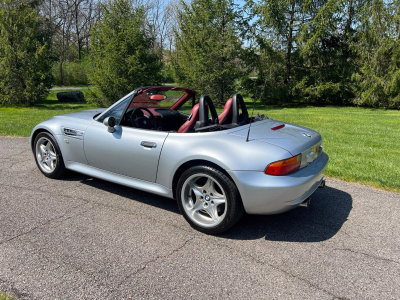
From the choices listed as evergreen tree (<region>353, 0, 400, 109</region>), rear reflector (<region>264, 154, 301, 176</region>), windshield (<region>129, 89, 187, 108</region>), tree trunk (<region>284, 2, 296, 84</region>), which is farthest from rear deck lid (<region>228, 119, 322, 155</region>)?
tree trunk (<region>284, 2, 296, 84</region>)

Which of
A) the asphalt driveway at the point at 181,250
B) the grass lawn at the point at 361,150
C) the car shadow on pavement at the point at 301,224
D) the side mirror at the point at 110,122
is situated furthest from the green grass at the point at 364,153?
the side mirror at the point at 110,122

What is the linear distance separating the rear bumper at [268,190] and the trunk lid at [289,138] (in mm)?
304

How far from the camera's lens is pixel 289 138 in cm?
349

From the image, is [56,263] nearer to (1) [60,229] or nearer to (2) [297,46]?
(1) [60,229]

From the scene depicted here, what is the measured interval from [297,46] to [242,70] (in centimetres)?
500

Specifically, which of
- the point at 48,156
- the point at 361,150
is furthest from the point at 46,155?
the point at 361,150

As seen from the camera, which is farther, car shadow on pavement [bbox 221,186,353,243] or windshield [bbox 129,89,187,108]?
windshield [bbox 129,89,187,108]

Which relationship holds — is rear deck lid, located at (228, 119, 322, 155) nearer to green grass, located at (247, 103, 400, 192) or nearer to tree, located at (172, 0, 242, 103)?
green grass, located at (247, 103, 400, 192)

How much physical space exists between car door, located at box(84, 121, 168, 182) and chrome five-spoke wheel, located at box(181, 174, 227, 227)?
485 mm

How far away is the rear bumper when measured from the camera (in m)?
3.01

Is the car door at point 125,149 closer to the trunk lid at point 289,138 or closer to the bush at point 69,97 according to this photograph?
the trunk lid at point 289,138

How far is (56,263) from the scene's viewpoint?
2777 mm

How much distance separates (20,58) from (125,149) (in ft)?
52.3

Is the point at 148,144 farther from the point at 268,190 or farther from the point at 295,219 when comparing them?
the point at 295,219
